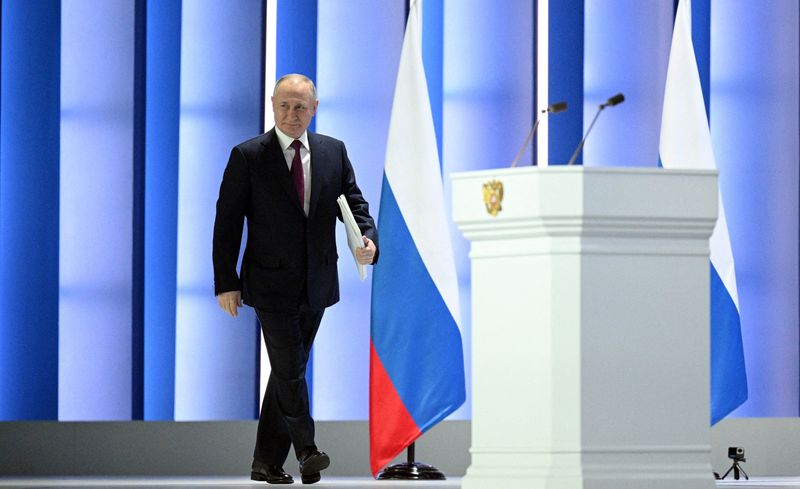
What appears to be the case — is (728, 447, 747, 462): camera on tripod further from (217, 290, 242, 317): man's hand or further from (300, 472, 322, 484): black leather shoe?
(217, 290, 242, 317): man's hand

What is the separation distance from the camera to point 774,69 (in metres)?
5.72

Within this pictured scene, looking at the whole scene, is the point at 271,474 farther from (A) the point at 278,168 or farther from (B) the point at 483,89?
(B) the point at 483,89

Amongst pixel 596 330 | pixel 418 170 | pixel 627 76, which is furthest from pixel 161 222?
pixel 596 330

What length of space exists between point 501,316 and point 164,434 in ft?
8.25

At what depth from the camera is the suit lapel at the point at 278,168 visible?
182 inches

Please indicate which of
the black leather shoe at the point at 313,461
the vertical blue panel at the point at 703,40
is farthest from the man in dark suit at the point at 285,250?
the vertical blue panel at the point at 703,40

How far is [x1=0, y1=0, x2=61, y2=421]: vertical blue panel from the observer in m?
5.56

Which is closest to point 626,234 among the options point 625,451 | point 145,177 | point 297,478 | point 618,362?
point 618,362

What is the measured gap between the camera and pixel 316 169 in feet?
15.4

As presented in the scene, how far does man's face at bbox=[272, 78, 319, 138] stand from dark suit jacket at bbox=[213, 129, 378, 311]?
0.08 meters

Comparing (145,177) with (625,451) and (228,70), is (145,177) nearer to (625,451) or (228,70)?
(228,70)

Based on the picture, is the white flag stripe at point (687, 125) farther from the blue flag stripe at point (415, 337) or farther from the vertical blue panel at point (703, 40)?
the blue flag stripe at point (415, 337)

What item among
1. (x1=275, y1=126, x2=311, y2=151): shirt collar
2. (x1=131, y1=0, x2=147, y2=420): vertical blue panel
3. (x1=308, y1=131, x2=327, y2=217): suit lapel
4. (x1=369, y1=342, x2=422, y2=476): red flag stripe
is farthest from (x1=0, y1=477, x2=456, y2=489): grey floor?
(x1=275, y1=126, x2=311, y2=151): shirt collar

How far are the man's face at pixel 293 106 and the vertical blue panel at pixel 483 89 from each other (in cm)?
108
